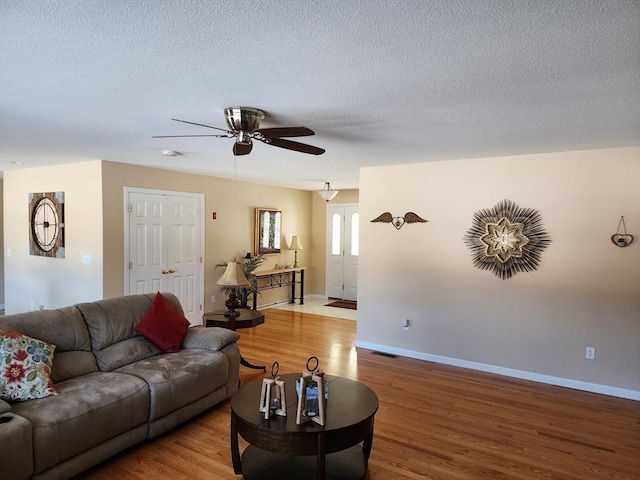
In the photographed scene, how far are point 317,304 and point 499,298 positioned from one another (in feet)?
14.7

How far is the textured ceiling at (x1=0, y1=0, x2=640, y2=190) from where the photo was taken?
5.10 ft

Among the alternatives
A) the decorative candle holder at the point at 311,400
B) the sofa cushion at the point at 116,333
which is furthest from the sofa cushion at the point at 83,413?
the decorative candle holder at the point at 311,400

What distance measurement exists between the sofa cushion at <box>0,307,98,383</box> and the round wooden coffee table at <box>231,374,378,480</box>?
1250 mm

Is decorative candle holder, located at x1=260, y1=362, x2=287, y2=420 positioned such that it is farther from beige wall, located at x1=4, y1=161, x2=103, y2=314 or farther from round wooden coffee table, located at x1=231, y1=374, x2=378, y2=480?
beige wall, located at x1=4, y1=161, x2=103, y2=314

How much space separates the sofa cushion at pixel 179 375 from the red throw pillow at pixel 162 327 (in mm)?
102

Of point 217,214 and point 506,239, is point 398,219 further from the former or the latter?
point 217,214

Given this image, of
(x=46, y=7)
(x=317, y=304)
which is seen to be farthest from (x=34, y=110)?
(x=317, y=304)

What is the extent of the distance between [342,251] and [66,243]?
521 cm

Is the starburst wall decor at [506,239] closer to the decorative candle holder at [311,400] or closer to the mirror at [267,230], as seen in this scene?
the decorative candle holder at [311,400]

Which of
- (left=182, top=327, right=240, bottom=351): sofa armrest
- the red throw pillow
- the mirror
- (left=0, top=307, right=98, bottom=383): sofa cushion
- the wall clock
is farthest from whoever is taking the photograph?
the mirror

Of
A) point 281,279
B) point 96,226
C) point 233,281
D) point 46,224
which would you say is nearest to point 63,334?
point 233,281

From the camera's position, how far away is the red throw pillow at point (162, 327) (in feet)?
11.3

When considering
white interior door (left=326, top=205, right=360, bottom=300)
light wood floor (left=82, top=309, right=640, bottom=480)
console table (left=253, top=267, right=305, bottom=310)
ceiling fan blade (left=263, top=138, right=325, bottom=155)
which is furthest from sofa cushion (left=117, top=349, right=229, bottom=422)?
white interior door (left=326, top=205, right=360, bottom=300)

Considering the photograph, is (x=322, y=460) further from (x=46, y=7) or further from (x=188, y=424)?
(x=46, y=7)
